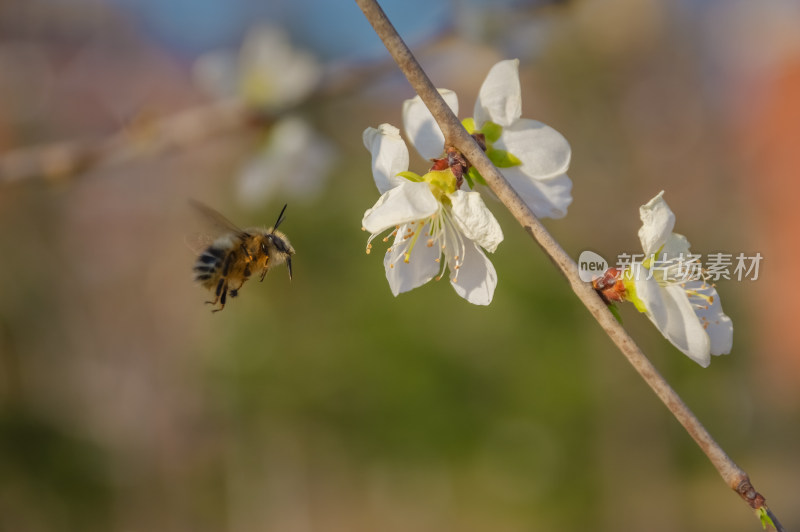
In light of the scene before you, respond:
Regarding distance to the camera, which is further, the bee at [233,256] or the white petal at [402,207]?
the bee at [233,256]

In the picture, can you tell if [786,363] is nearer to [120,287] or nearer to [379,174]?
[120,287]

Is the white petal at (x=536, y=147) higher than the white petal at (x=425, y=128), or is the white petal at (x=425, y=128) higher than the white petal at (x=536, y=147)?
the white petal at (x=425, y=128)

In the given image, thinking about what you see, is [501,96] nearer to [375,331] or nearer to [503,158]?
[503,158]

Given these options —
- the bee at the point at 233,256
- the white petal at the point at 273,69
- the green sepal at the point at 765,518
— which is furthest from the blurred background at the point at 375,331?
the green sepal at the point at 765,518

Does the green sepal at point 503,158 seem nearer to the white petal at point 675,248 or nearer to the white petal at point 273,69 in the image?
the white petal at point 675,248

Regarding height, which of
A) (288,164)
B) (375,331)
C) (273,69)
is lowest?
(375,331)

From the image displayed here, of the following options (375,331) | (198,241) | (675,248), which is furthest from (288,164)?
(375,331)

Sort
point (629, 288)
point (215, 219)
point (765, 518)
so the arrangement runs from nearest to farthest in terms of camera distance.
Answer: point (765, 518), point (629, 288), point (215, 219)
